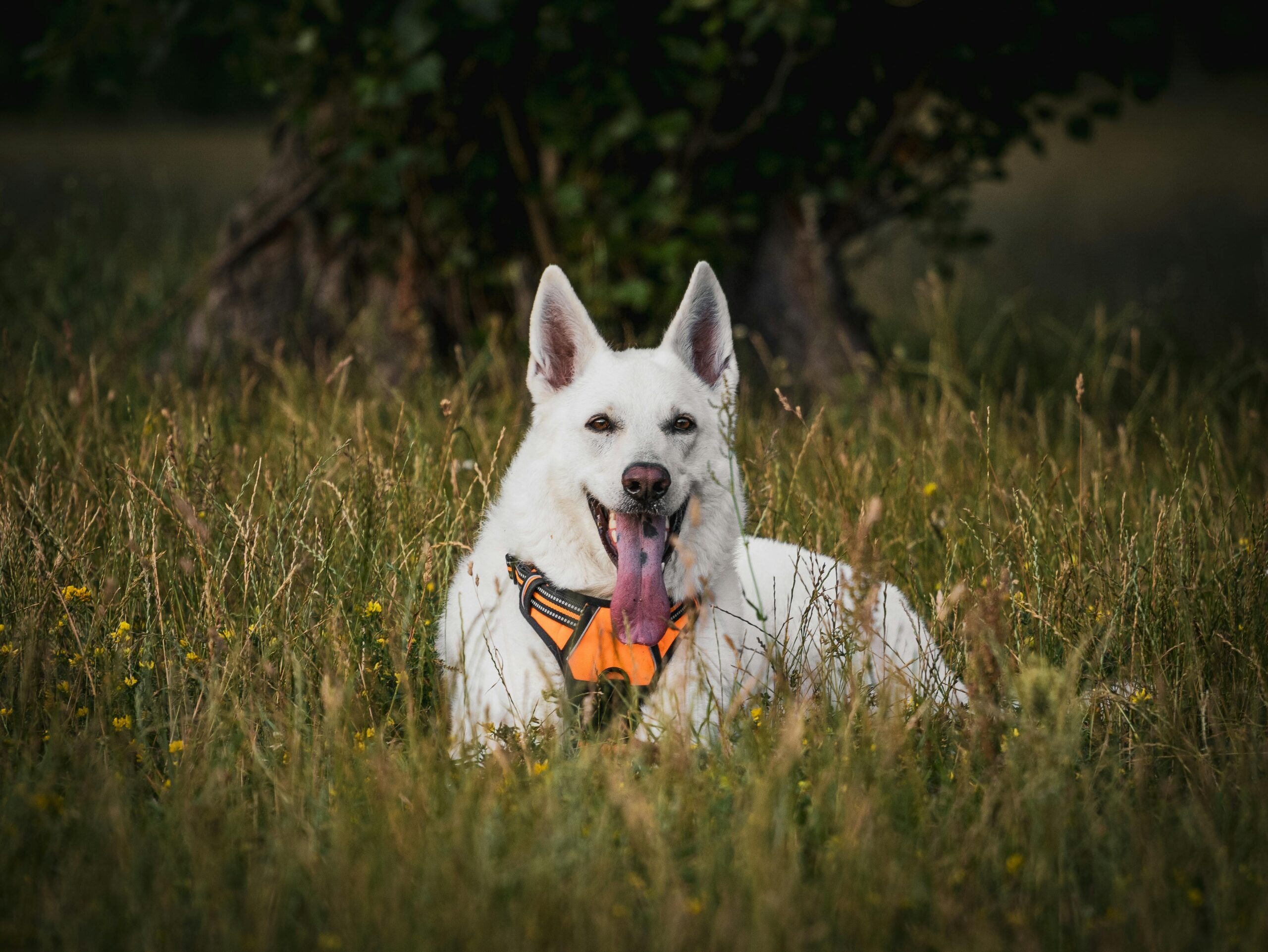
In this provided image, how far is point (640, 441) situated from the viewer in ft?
9.26

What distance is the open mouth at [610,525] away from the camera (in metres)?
2.85

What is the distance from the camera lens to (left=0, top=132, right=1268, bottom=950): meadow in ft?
6.24

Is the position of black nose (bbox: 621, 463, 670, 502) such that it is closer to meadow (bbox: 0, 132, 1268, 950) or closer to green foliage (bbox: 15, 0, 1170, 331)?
meadow (bbox: 0, 132, 1268, 950)

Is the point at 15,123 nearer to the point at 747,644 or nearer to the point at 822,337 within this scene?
the point at 822,337

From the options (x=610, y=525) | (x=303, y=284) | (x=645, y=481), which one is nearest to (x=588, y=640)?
(x=610, y=525)

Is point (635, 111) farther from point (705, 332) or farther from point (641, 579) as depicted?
point (641, 579)

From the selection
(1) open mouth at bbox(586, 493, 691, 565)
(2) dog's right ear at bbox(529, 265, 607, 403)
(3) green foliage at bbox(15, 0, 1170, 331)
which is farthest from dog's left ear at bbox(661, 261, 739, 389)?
(3) green foliage at bbox(15, 0, 1170, 331)

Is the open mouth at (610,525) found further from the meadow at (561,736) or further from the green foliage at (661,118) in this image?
the green foliage at (661,118)

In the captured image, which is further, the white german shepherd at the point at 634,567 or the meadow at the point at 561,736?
the white german shepherd at the point at 634,567

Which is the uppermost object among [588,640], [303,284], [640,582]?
[303,284]

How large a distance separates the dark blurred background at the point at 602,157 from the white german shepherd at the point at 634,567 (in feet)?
6.21

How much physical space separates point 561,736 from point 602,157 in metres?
4.13

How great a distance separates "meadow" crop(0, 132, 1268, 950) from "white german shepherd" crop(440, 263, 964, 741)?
147mm

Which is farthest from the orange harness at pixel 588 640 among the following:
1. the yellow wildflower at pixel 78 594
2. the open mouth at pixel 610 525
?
the yellow wildflower at pixel 78 594
